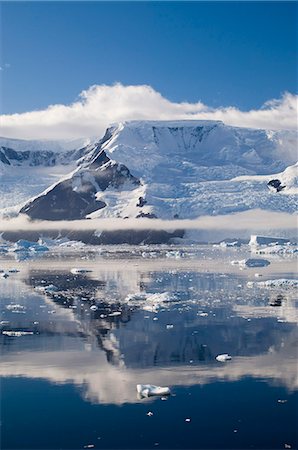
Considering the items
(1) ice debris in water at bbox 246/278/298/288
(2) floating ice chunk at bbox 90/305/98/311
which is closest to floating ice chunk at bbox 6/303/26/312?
(2) floating ice chunk at bbox 90/305/98/311

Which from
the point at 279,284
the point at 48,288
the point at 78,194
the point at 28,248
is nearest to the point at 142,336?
the point at 48,288

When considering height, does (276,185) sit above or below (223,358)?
above

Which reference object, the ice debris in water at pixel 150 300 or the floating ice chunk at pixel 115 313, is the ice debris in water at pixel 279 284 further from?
the floating ice chunk at pixel 115 313

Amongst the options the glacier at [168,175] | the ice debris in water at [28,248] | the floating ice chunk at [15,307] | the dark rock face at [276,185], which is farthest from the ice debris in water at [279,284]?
the dark rock face at [276,185]

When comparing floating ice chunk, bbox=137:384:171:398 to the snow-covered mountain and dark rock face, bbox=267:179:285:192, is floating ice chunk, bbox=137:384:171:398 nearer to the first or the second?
the snow-covered mountain

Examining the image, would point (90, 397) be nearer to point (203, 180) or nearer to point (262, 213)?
point (262, 213)

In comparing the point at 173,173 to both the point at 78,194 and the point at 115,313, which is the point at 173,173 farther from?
the point at 115,313

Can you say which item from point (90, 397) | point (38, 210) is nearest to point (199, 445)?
point (90, 397)

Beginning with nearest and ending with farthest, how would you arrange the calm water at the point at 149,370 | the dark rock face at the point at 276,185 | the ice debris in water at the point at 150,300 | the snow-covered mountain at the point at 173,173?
the calm water at the point at 149,370 < the ice debris in water at the point at 150,300 < the dark rock face at the point at 276,185 < the snow-covered mountain at the point at 173,173
